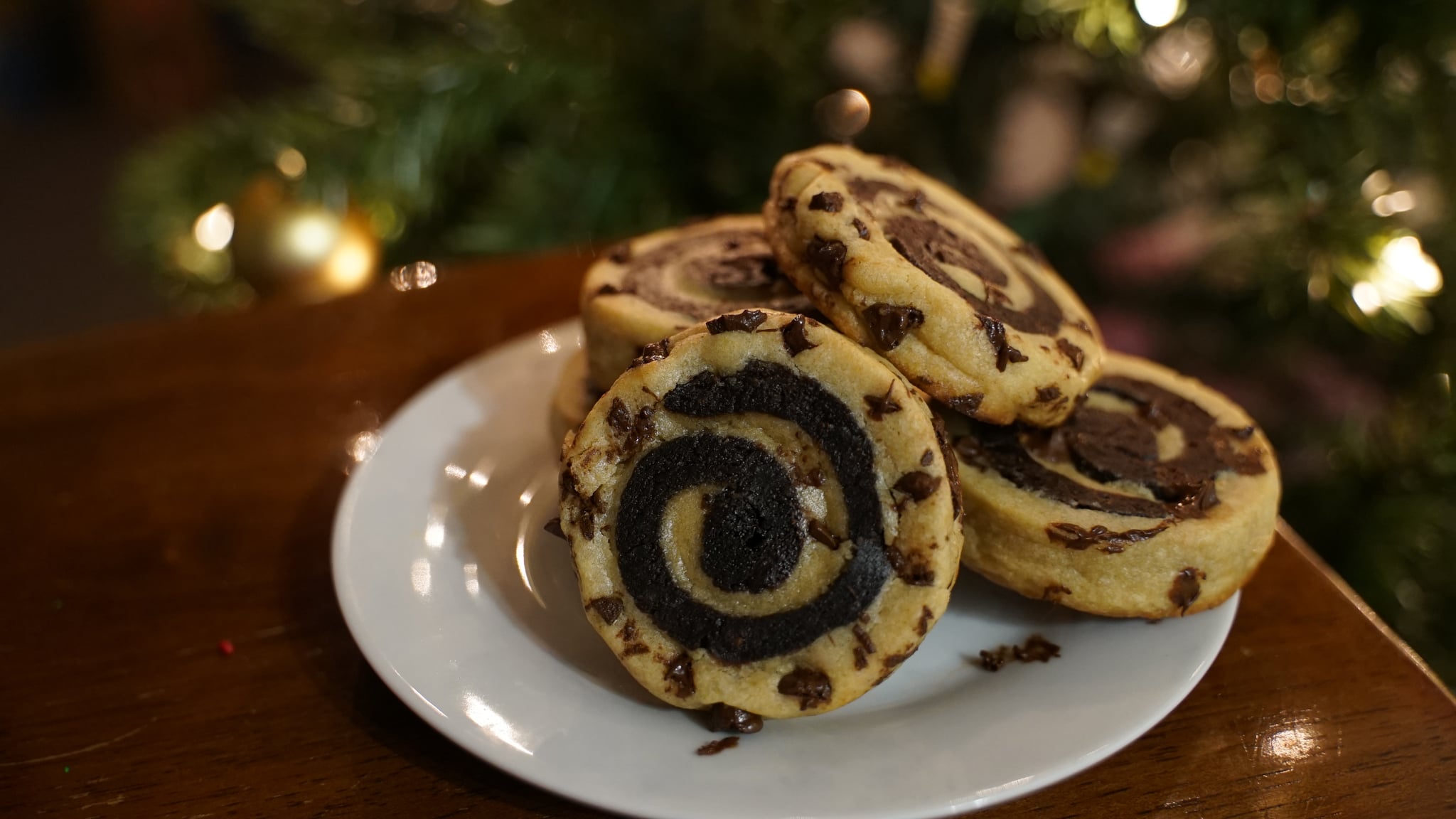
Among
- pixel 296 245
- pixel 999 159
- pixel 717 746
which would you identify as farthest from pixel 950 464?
pixel 296 245

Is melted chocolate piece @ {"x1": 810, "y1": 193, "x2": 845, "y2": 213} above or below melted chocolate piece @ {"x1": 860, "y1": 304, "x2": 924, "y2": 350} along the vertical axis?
above

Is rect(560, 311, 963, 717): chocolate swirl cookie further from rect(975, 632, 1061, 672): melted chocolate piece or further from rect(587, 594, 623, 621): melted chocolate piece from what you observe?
rect(975, 632, 1061, 672): melted chocolate piece

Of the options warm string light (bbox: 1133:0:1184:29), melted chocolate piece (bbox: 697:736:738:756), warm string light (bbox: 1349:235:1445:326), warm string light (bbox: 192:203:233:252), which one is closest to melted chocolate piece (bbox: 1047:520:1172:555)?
melted chocolate piece (bbox: 697:736:738:756)

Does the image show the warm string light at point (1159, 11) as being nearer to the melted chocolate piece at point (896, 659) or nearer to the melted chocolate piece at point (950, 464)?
the melted chocolate piece at point (950, 464)

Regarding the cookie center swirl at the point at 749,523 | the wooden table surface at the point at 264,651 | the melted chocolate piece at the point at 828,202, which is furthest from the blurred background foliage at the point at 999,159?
the cookie center swirl at the point at 749,523

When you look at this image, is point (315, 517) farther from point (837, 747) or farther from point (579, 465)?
point (837, 747)

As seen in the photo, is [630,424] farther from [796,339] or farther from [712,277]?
[712,277]
